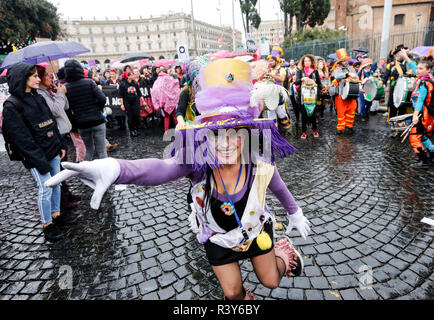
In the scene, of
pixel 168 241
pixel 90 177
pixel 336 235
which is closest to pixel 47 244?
pixel 168 241

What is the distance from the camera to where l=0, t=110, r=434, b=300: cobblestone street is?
2447 mm

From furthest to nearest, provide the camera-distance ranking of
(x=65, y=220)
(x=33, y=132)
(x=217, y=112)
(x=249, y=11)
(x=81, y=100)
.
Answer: (x=249, y=11) < (x=81, y=100) < (x=65, y=220) < (x=33, y=132) < (x=217, y=112)

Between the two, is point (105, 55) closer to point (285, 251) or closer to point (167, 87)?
point (167, 87)

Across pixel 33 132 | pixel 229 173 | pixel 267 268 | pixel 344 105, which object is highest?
pixel 33 132

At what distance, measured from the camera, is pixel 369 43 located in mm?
15695

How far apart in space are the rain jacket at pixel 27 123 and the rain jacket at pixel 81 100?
123cm

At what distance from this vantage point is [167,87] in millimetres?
7992

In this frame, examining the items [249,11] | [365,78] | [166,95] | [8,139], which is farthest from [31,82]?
[249,11]

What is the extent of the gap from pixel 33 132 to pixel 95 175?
8.54 feet

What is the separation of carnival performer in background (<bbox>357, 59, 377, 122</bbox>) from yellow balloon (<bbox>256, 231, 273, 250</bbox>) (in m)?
7.88

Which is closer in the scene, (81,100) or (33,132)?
(33,132)

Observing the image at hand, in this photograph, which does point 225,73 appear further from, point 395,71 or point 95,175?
point 395,71

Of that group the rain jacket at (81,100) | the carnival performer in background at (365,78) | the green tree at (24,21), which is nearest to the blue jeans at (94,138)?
the rain jacket at (81,100)
